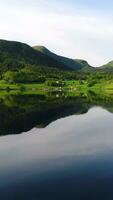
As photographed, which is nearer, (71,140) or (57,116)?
(71,140)

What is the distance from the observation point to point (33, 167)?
38.4 meters

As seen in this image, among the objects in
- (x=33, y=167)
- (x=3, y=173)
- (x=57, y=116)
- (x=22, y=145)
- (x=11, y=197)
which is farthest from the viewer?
(x=57, y=116)

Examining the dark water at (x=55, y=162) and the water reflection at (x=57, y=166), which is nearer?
the water reflection at (x=57, y=166)

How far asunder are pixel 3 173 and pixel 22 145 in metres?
16.0

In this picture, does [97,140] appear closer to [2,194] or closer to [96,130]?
[96,130]

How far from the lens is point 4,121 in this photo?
77.4 m

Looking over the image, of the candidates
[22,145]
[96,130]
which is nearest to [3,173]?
[22,145]

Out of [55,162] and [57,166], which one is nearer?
[57,166]

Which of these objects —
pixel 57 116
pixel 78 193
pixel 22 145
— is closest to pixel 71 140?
pixel 22 145

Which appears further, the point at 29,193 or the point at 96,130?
the point at 96,130

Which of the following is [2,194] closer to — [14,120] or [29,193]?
[29,193]

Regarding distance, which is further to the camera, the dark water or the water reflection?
the dark water

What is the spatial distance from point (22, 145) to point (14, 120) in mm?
28363

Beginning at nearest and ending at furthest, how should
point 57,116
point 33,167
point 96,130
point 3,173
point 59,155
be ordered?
point 3,173 < point 33,167 < point 59,155 < point 96,130 < point 57,116
